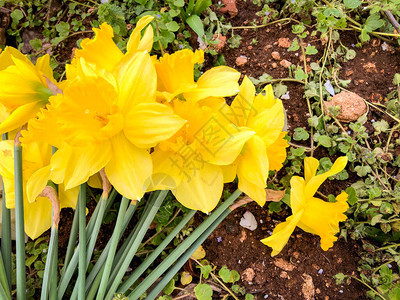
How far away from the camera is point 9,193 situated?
1.01m

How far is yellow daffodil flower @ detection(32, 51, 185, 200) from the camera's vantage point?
79 cm

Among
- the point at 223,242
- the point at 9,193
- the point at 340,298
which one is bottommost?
the point at 340,298

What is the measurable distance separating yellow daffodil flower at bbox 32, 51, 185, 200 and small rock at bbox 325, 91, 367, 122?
862mm

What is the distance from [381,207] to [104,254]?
0.91 m

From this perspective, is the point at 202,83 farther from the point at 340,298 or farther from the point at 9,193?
the point at 340,298

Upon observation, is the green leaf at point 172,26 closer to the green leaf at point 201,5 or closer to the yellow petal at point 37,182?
the green leaf at point 201,5

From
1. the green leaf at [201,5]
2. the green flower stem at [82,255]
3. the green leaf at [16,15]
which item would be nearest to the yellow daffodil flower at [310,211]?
the green flower stem at [82,255]

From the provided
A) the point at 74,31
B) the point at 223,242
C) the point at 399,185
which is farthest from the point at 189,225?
the point at 74,31

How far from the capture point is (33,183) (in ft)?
3.08

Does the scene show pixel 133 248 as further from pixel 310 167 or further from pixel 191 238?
pixel 310 167

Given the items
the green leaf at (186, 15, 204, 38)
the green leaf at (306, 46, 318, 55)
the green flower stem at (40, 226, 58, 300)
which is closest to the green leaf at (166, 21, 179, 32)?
the green leaf at (186, 15, 204, 38)

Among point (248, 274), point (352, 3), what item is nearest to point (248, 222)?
point (248, 274)

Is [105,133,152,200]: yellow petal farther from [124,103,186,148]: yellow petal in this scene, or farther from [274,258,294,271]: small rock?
[274,258,294,271]: small rock

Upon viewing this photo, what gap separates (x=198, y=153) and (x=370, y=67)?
3.30 ft
